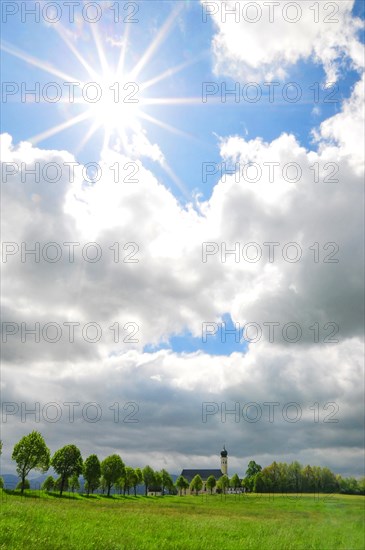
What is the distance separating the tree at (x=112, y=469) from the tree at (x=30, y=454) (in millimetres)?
31783

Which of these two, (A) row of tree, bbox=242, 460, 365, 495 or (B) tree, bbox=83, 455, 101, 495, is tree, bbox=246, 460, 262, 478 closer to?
(A) row of tree, bbox=242, 460, 365, 495

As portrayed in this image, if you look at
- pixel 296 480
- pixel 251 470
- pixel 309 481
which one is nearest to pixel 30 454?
pixel 309 481

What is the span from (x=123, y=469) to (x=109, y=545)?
10642cm

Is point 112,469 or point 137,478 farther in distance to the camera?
point 137,478

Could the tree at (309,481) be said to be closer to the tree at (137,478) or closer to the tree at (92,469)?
the tree at (92,469)

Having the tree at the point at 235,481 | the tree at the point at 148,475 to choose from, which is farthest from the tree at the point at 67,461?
the tree at the point at 235,481

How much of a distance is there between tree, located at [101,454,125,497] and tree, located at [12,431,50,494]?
31.8 metres

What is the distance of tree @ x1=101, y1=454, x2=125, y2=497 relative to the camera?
112250 millimetres

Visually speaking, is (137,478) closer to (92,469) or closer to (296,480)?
(92,469)

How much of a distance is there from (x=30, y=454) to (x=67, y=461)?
15.9 meters

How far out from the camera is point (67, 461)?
96.4 metres

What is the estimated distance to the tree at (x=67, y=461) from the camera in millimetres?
95875

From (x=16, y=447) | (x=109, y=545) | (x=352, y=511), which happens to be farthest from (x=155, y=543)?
(x=16, y=447)

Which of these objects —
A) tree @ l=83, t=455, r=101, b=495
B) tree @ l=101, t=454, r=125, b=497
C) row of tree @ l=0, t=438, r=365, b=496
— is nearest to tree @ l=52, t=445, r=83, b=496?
row of tree @ l=0, t=438, r=365, b=496
